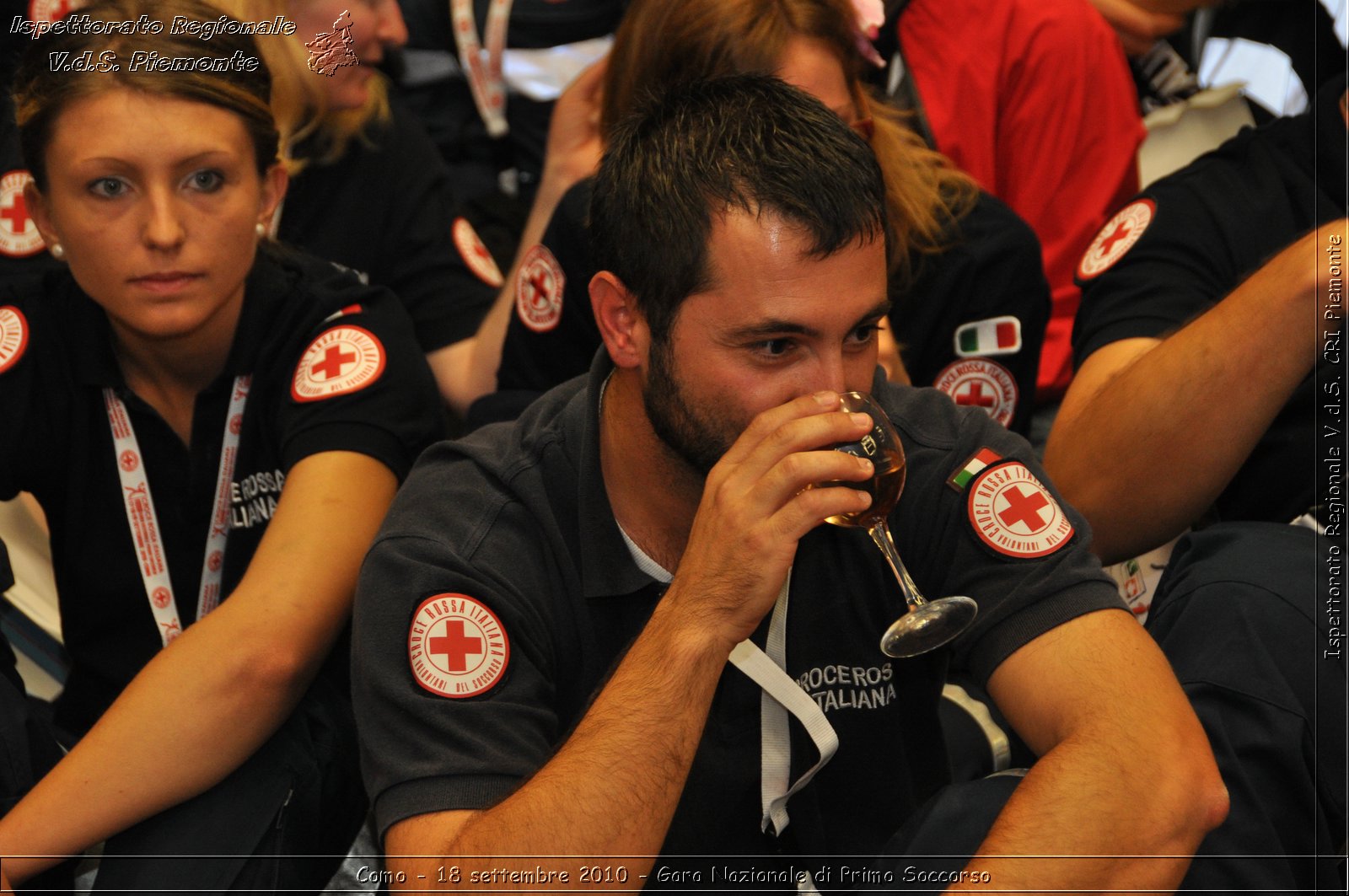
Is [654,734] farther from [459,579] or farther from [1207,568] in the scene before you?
[1207,568]

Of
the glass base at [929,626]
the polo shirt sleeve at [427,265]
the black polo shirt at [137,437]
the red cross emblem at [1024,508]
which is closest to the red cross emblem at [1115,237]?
the red cross emblem at [1024,508]

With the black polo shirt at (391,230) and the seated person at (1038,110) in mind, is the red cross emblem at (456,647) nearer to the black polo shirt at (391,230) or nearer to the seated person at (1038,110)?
the black polo shirt at (391,230)

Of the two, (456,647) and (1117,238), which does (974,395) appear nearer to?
(1117,238)

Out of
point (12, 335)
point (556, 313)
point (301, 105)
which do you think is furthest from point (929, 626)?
point (301, 105)

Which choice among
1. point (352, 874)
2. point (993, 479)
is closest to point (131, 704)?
point (352, 874)

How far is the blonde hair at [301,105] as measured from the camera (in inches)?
116

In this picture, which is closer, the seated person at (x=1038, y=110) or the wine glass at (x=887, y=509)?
the wine glass at (x=887, y=509)

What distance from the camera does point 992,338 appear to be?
2723mm

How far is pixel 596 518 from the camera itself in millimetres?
1837

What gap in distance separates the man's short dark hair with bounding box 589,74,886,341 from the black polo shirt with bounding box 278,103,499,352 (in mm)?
1306

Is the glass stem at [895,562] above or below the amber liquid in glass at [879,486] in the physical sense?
below

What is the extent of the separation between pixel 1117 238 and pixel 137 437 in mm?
1780

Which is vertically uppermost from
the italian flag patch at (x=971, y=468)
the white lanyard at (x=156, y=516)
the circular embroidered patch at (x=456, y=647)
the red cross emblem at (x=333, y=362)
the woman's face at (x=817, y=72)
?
the woman's face at (x=817, y=72)

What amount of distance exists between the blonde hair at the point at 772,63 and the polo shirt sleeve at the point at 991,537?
0.80m
